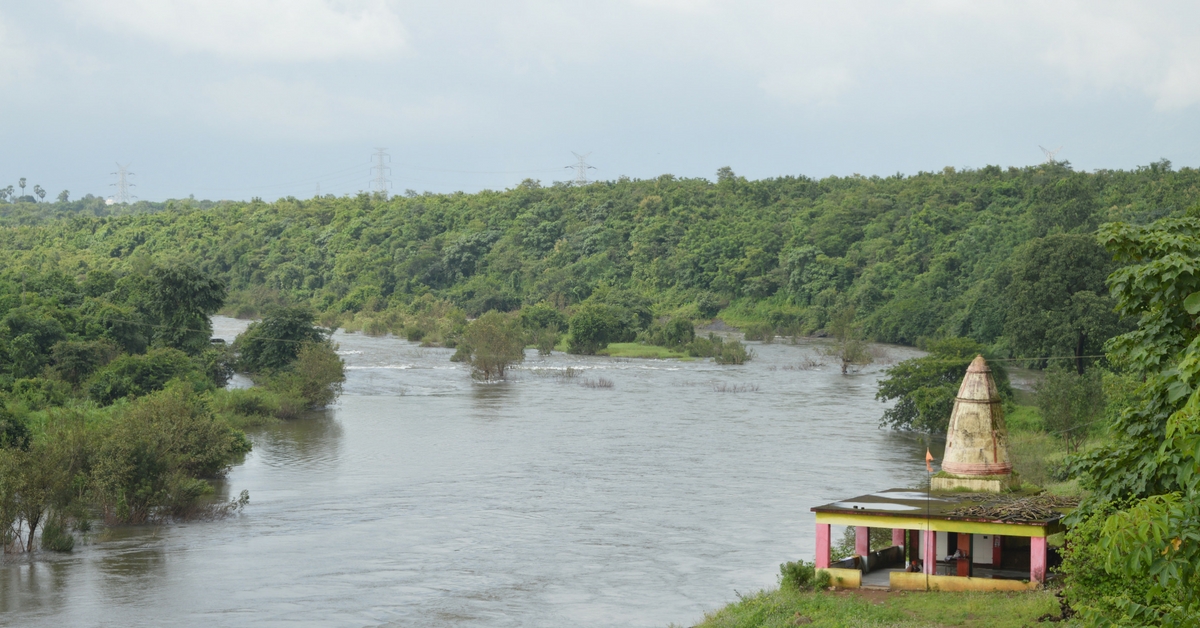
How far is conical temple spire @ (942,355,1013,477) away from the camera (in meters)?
20.0

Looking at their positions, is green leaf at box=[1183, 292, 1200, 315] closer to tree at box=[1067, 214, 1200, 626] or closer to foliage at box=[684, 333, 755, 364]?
tree at box=[1067, 214, 1200, 626]

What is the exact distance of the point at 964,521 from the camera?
687 inches

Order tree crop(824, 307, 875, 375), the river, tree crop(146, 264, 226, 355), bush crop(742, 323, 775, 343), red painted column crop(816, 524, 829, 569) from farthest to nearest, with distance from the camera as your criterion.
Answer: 1. bush crop(742, 323, 775, 343)
2. tree crop(824, 307, 875, 375)
3. tree crop(146, 264, 226, 355)
4. the river
5. red painted column crop(816, 524, 829, 569)

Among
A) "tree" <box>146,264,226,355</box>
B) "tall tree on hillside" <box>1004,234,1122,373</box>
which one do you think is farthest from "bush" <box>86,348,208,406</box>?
"tall tree on hillside" <box>1004,234,1122,373</box>

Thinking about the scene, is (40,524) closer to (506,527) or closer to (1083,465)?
(506,527)

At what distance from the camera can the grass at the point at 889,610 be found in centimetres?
1558

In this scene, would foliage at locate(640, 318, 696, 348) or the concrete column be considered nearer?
the concrete column

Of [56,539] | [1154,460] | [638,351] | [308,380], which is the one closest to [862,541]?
[1154,460]

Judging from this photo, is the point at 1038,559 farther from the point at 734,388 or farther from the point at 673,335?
the point at 673,335

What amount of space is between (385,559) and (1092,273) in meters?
34.6

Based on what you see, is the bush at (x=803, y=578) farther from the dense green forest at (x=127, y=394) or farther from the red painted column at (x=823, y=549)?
the dense green forest at (x=127, y=394)

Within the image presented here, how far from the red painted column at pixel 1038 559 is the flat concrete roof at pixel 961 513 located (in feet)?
0.53

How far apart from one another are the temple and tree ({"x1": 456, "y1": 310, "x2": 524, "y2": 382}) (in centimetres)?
3681

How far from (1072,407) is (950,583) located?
22.1 m
